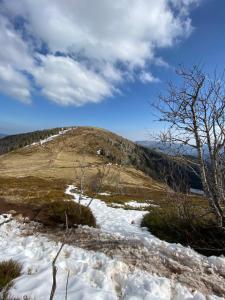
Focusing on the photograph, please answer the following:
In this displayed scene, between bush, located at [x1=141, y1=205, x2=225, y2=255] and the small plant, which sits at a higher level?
bush, located at [x1=141, y1=205, x2=225, y2=255]

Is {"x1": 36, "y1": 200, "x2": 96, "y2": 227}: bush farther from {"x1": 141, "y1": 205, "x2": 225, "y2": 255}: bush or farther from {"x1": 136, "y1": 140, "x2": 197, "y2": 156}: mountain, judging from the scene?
{"x1": 136, "y1": 140, "x2": 197, "y2": 156}: mountain

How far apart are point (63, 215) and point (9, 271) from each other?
19.2 ft

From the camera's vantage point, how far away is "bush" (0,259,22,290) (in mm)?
6270

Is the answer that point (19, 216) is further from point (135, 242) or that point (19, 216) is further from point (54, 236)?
point (135, 242)

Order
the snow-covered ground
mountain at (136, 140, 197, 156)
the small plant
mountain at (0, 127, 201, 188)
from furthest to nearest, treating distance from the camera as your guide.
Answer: mountain at (0, 127, 201, 188) < mountain at (136, 140, 197, 156) < the small plant < the snow-covered ground

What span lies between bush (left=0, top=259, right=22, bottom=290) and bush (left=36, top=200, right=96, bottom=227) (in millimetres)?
4555

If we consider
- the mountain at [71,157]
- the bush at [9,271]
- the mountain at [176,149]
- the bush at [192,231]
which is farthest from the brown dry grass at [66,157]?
the bush at [9,271]

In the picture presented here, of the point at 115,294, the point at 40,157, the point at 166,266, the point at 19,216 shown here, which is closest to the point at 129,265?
the point at 166,266

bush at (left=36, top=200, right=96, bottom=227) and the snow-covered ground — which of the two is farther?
bush at (left=36, top=200, right=96, bottom=227)

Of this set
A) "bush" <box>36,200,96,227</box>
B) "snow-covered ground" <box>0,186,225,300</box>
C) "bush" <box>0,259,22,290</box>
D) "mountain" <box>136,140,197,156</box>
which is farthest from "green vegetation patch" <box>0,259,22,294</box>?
"mountain" <box>136,140,197,156</box>

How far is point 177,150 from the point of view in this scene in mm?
9336

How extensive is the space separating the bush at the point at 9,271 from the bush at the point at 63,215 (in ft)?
14.9

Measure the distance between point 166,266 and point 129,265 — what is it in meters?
0.88

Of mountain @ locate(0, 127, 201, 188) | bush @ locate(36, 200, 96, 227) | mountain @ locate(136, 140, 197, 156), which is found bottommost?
bush @ locate(36, 200, 96, 227)
